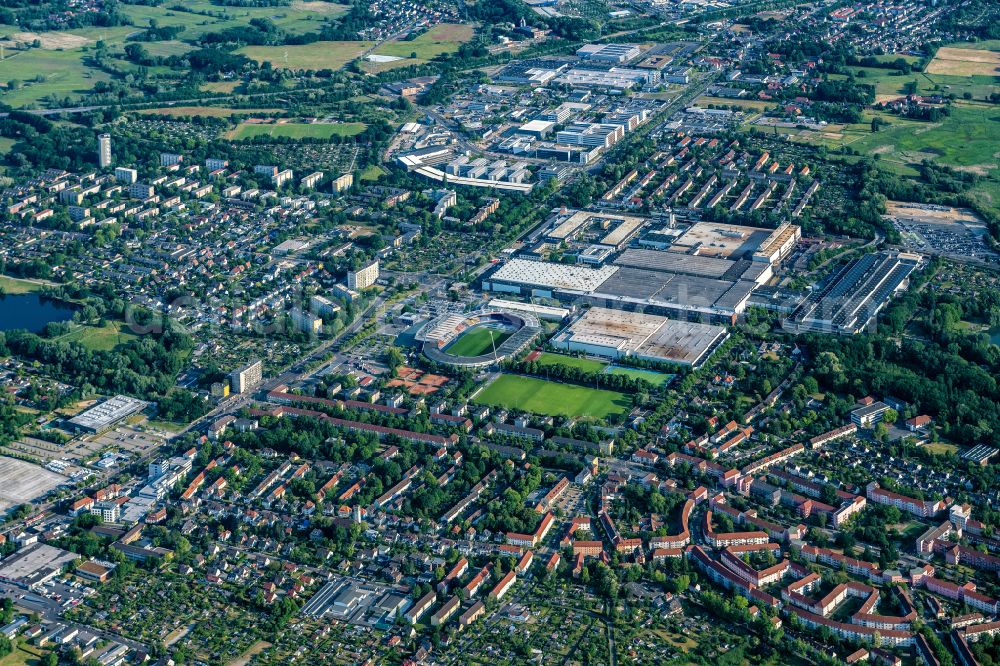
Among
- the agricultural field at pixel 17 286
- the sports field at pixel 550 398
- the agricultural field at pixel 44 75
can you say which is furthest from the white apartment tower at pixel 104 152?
the sports field at pixel 550 398

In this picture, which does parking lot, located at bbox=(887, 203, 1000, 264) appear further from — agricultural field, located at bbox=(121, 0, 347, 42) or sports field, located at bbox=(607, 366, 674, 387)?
agricultural field, located at bbox=(121, 0, 347, 42)

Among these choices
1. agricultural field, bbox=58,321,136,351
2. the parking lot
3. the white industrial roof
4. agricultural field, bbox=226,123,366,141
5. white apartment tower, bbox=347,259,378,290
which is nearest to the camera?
agricultural field, bbox=58,321,136,351

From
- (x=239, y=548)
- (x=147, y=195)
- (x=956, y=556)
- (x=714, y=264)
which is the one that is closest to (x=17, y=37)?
(x=147, y=195)

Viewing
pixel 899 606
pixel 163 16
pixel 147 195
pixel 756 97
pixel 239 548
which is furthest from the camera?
pixel 163 16

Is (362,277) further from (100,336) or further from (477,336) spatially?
(100,336)

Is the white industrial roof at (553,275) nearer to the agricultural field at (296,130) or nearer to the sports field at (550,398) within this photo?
the sports field at (550,398)

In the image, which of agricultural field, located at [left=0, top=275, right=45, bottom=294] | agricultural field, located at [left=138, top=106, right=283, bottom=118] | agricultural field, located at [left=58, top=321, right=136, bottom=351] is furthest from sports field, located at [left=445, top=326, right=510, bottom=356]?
agricultural field, located at [left=138, top=106, right=283, bottom=118]

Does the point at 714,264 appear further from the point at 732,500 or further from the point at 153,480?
the point at 153,480
